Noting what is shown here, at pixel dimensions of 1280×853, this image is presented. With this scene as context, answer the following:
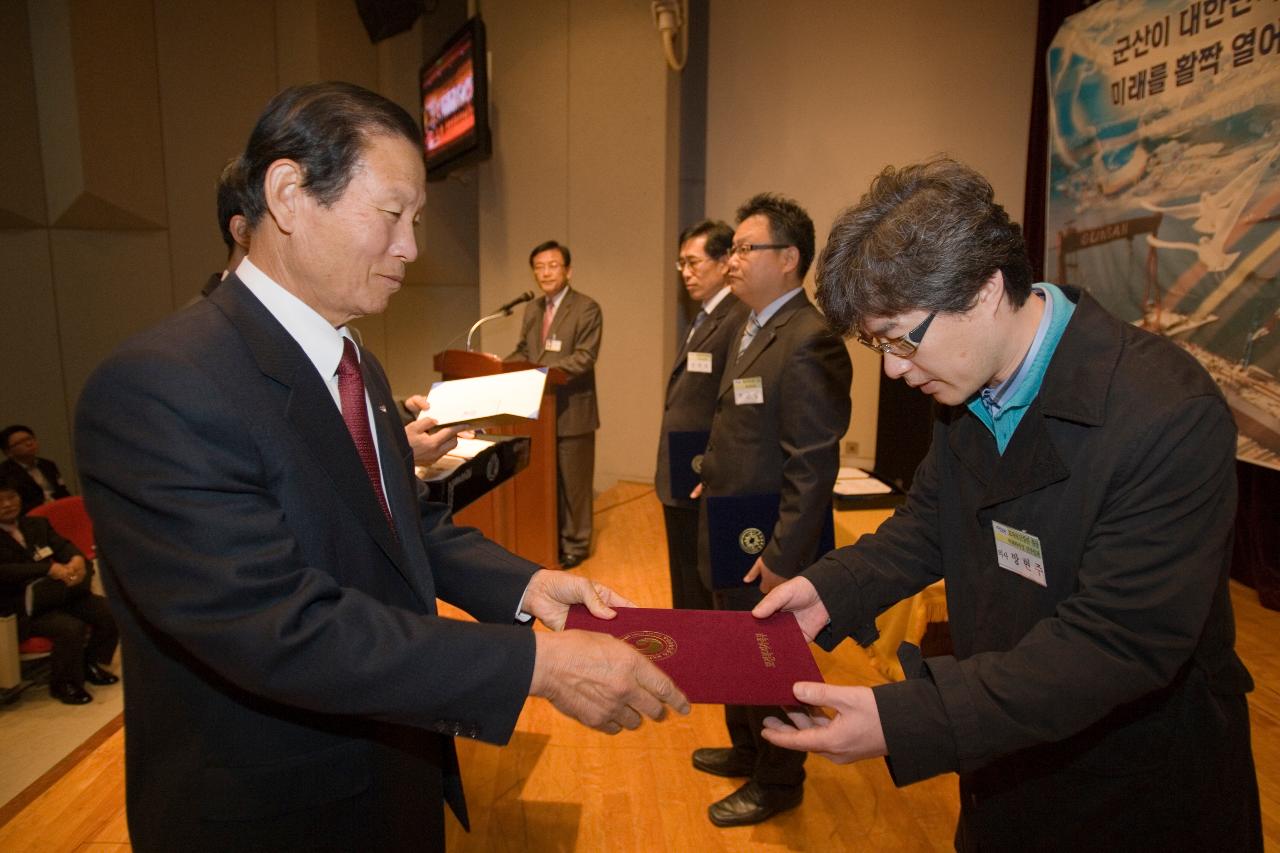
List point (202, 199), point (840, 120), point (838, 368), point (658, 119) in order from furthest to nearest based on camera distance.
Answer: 1. point (840, 120)
2. point (658, 119)
3. point (202, 199)
4. point (838, 368)

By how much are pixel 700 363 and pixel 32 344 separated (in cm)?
393

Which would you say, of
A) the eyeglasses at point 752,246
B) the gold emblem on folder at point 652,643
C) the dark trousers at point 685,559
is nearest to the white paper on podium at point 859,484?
the dark trousers at point 685,559

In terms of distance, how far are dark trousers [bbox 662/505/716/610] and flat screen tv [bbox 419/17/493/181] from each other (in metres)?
3.47

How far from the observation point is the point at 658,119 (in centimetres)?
551

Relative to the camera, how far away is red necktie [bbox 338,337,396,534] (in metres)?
1.07

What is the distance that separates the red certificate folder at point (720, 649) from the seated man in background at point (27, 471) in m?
3.54

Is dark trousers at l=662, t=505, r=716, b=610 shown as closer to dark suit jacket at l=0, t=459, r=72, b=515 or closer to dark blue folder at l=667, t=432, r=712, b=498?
dark blue folder at l=667, t=432, r=712, b=498

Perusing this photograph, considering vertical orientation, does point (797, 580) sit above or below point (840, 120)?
below

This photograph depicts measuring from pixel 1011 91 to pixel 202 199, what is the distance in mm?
5733

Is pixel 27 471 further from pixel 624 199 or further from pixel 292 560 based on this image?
pixel 624 199

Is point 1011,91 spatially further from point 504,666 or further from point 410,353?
point 504,666

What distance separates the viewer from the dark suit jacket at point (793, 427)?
209cm

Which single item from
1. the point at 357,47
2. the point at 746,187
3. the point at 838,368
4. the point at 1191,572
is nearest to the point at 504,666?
the point at 1191,572

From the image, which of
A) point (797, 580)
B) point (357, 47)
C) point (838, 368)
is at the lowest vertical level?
point (797, 580)
